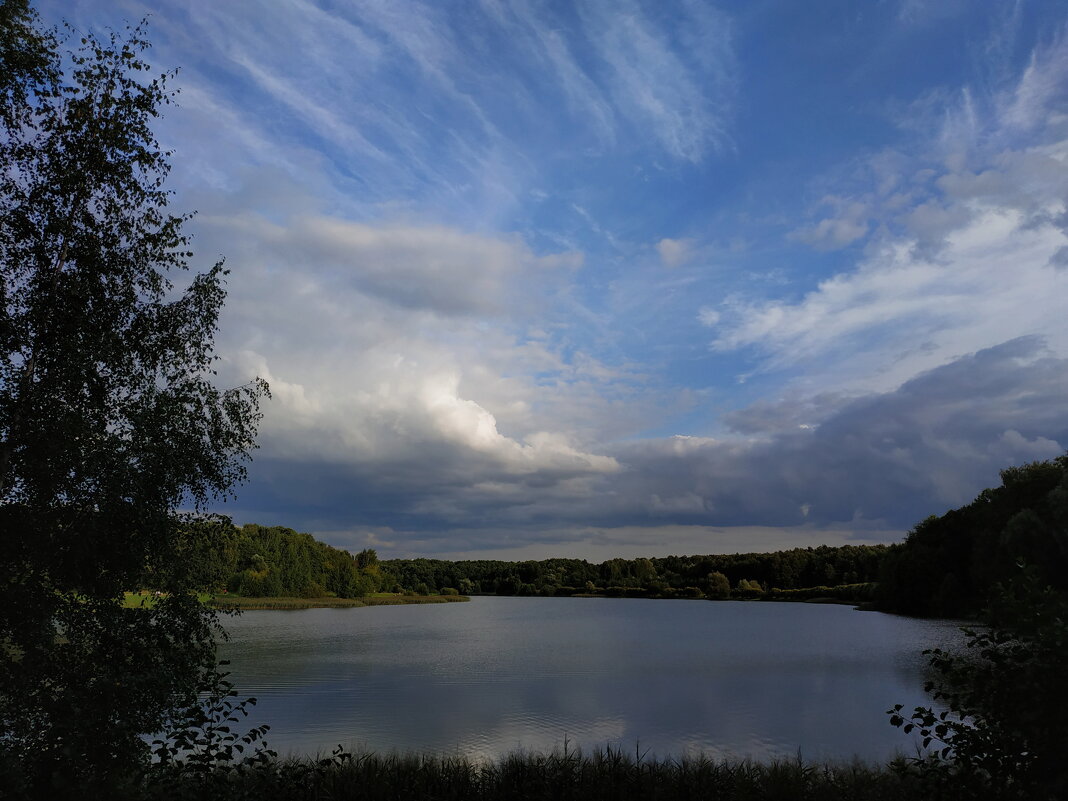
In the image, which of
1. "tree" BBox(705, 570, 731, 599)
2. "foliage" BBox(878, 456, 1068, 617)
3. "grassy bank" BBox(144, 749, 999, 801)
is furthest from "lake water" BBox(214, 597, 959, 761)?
"tree" BBox(705, 570, 731, 599)

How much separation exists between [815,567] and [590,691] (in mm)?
142898

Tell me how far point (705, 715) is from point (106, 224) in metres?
24.5

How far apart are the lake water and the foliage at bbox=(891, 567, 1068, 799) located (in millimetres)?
8743

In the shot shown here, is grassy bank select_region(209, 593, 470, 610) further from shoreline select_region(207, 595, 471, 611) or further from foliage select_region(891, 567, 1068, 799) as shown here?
foliage select_region(891, 567, 1068, 799)

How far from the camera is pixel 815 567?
154625 mm

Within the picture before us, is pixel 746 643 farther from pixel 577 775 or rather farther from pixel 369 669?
pixel 577 775

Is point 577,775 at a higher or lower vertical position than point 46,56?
lower

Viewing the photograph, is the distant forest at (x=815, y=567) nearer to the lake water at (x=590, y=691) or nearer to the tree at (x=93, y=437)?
the tree at (x=93, y=437)

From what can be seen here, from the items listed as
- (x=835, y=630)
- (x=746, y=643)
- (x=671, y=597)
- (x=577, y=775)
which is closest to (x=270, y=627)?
(x=746, y=643)

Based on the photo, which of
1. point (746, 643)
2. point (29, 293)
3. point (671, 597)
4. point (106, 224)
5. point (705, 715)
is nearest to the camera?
point (29, 293)

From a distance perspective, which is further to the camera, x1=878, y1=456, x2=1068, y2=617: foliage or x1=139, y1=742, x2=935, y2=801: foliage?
x1=878, y1=456, x2=1068, y2=617: foliage

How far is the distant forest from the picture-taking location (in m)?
51.7

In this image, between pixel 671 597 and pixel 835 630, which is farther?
pixel 671 597

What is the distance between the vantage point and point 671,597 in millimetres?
170375
